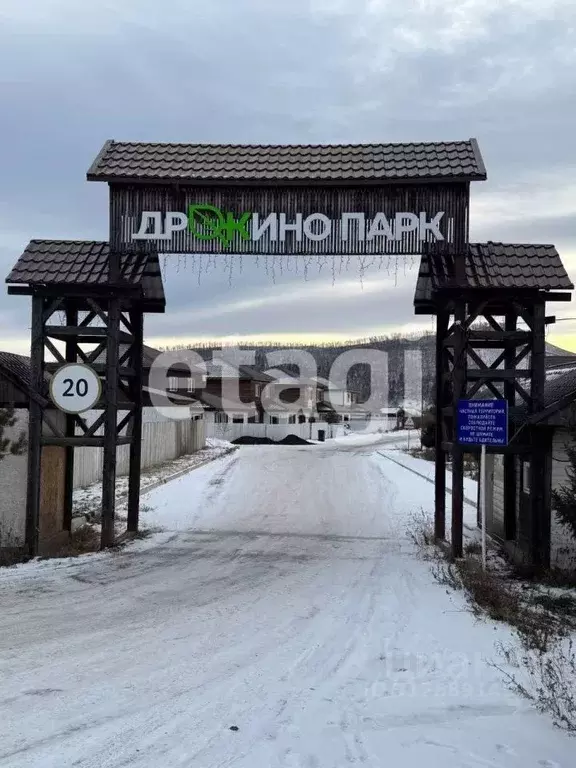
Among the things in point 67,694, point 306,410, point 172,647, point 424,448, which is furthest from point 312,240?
point 306,410

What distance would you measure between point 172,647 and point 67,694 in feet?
5.54

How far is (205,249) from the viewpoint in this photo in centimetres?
1381

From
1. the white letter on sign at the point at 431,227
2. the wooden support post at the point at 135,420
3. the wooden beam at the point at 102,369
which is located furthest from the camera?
the wooden support post at the point at 135,420

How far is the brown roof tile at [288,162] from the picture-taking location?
13.7 meters

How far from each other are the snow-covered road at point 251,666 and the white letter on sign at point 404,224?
19.4 feet

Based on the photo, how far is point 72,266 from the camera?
14.1 m

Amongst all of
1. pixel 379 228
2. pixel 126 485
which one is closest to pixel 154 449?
pixel 126 485

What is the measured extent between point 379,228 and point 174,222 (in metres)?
3.78

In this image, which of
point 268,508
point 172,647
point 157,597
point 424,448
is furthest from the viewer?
point 424,448

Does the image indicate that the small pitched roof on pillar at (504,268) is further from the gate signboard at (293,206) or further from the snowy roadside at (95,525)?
the snowy roadside at (95,525)

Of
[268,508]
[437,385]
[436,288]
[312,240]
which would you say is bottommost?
[268,508]

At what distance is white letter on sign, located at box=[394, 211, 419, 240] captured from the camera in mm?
13734

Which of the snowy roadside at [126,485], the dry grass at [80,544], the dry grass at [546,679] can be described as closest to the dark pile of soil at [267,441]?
the snowy roadside at [126,485]

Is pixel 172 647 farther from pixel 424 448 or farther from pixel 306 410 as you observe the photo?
pixel 306 410
